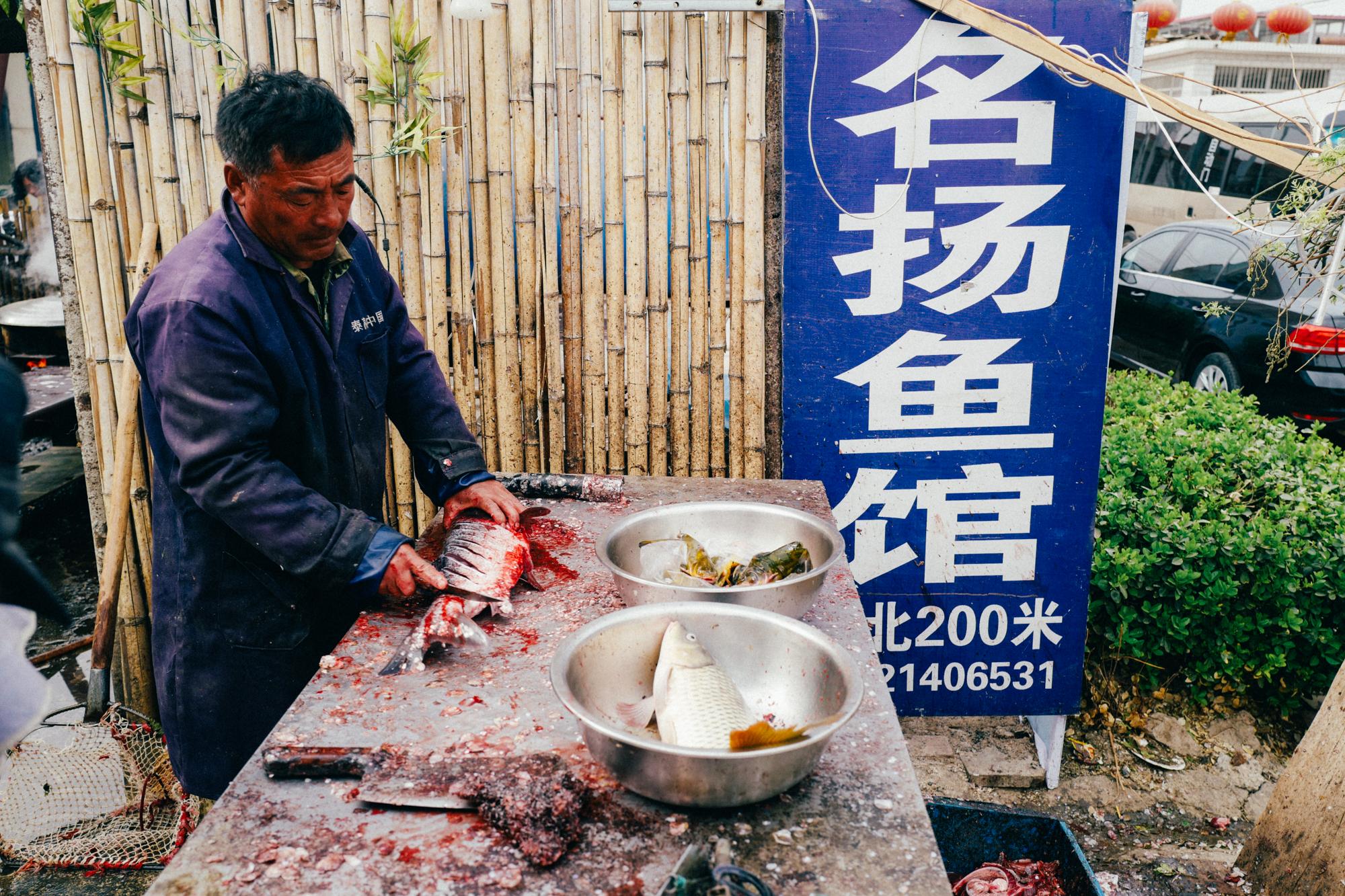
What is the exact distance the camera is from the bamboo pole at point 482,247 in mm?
3445

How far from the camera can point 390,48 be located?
11.1 feet

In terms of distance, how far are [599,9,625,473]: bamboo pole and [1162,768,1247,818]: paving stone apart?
258 cm

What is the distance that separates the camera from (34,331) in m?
6.84

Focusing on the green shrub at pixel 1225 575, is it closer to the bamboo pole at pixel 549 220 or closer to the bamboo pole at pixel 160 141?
the bamboo pole at pixel 549 220

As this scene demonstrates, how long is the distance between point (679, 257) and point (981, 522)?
152 cm

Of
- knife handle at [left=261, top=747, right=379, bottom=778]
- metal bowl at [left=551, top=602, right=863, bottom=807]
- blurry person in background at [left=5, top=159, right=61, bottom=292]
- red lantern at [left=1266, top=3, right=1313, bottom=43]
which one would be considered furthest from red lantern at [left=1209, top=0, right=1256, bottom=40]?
knife handle at [left=261, top=747, right=379, bottom=778]

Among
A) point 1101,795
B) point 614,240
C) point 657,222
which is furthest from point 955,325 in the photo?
point 1101,795

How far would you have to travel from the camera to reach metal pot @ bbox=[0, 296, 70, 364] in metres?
6.80

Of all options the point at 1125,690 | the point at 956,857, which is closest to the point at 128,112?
the point at 956,857

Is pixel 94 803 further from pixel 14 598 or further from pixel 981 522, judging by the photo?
pixel 981 522

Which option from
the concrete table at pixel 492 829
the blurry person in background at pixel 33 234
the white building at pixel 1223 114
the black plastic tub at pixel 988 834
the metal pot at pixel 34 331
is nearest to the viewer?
the concrete table at pixel 492 829

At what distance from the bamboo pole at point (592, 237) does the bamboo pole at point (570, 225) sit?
0.8 inches

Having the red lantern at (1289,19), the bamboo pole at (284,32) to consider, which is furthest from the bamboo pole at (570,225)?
the red lantern at (1289,19)

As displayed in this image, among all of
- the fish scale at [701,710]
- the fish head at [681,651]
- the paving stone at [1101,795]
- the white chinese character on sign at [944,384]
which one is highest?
the white chinese character on sign at [944,384]
